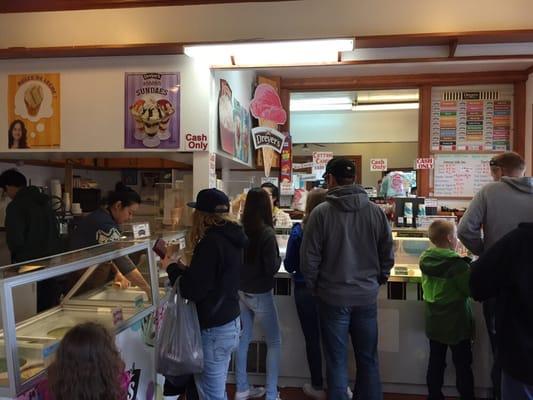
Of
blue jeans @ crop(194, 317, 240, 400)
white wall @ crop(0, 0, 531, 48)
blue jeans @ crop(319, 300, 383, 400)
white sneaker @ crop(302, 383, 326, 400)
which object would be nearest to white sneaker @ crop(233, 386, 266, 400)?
white sneaker @ crop(302, 383, 326, 400)

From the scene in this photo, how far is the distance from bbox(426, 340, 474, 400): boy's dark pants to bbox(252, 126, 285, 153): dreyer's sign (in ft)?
8.33

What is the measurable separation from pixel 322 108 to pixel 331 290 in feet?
14.4

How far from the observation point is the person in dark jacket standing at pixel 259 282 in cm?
290

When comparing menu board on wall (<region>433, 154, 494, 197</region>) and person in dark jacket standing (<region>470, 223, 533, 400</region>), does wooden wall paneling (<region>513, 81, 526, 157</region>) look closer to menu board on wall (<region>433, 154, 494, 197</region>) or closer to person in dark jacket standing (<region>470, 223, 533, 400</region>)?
menu board on wall (<region>433, 154, 494, 197</region>)

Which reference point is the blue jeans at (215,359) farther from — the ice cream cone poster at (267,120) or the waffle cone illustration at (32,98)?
the ice cream cone poster at (267,120)

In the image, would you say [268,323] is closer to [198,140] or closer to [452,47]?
[198,140]

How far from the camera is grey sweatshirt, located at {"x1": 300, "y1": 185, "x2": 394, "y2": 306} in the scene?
2.57 metres

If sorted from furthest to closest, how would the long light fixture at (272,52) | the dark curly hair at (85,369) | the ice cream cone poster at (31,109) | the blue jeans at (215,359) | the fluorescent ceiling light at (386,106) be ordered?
the fluorescent ceiling light at (386,106), the ice cream cone poster at (31,109), the long light fixture at (272,52), the blue jeans at (215,359), the dark curly hair at (85,369)

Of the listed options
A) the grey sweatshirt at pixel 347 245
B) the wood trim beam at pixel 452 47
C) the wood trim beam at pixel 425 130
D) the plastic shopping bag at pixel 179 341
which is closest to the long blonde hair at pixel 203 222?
the plastic shopping bag at pixel 179 341

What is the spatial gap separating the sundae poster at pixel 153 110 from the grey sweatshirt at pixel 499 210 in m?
1.96

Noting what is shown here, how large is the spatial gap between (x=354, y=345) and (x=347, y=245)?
592 mm

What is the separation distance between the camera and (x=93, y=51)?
129 inches

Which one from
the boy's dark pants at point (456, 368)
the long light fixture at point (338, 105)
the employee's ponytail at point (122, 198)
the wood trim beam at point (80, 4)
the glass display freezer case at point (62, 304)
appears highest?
the wood trim beam at point (80, 4)

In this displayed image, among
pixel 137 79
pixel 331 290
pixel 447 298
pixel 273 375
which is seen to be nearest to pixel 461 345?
pixel 447 298
